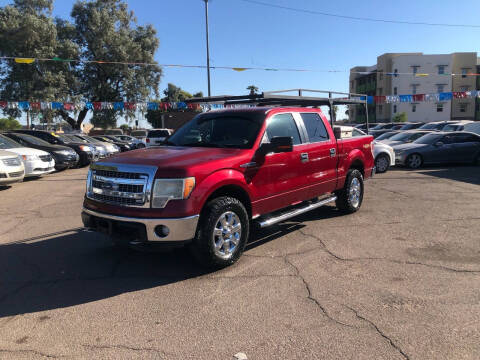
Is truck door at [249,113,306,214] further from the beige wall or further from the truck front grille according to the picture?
the beige wall

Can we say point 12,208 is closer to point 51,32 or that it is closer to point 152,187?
point 152,187

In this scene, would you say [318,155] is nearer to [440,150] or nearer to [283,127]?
[283,127]

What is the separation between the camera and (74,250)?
531cm

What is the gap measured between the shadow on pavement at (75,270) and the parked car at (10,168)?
5.36 metres

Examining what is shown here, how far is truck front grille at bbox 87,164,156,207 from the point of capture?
409 centimetres

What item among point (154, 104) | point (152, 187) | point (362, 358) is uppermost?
point (154, 104)

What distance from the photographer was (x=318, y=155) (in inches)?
237

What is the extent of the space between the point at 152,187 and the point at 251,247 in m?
1.91

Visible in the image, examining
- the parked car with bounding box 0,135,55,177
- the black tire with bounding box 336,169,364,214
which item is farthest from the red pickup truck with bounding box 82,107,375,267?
the parked car with bounding box 0,135,55,177

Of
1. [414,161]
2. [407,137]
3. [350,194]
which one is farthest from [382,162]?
[350,194]

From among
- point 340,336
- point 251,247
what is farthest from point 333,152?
point 340,336

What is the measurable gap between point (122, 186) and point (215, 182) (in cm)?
106

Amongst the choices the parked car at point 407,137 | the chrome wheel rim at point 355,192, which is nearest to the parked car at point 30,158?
the chrome wheel rim at point 355,192

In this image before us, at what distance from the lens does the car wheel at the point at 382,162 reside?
531 inches
